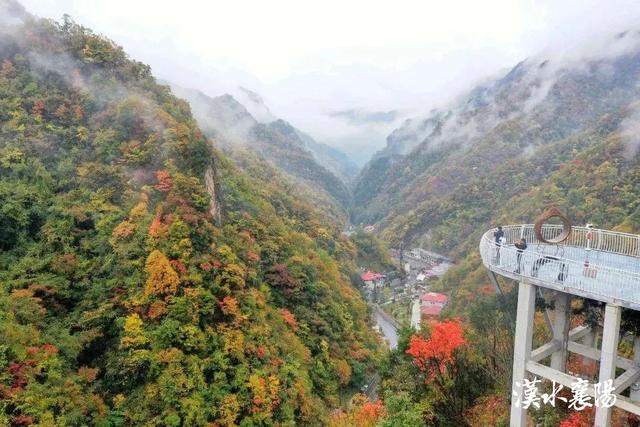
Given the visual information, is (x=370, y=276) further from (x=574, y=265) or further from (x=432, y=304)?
(x=574, y=265)

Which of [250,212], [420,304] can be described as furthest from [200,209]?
[420,304]

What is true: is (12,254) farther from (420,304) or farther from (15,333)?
(420,304)

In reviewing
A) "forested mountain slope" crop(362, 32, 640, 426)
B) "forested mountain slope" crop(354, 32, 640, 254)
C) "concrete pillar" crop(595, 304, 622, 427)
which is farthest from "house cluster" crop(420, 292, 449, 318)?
"concrete pillar" crop(595, 304, 622, 427)

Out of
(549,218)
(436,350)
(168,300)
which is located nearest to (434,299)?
(436,350)

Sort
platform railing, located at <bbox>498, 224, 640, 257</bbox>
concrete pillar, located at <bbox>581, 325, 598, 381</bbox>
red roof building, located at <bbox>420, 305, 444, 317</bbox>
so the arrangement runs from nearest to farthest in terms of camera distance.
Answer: platform railing, located at <bbox>498, 224, 640, 257</bbox> → concrete pillar, located at <bbox>581, 325, 598, 381</bbox> → red roof building, located at <bbox>420, 305, 444, 317</bbox>

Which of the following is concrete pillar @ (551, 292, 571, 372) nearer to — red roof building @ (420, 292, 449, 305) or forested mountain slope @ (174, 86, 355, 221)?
red roof building @ (420, 292, 449, 305)

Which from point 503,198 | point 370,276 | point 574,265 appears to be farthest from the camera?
point 503,198
